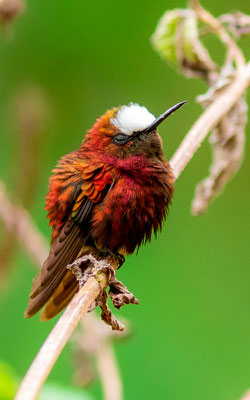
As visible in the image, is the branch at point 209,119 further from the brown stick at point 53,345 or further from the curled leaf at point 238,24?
the brown stick at point 53,345

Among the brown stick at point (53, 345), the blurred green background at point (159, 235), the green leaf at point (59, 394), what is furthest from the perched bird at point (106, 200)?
the brown stick at point (53, 345)

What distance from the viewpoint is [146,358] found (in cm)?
373

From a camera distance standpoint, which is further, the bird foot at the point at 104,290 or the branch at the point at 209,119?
the branch at the point at 209,119

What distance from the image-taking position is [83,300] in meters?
1.69

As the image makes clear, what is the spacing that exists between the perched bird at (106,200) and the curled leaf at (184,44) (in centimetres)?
36

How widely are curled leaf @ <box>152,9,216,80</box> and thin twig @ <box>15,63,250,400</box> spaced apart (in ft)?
0.67

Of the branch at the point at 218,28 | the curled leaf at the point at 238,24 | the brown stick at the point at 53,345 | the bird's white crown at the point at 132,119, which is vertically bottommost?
the brown stick at the point at 53,345

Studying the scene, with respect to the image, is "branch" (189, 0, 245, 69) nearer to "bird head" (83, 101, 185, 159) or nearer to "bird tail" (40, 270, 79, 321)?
"bird head" (83, 101, 185, 159)

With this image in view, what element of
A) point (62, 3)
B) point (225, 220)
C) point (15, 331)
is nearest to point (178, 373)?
point (15, 331)

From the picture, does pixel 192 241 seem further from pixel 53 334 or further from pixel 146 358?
A: pixel 53 334

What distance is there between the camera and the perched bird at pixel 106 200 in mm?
2381

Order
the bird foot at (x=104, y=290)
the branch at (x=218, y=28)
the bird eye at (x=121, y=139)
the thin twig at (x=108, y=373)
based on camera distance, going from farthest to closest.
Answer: the branch at (x=218, y=28)
the bird eye at (x=121, y=139)
the thin twig at (x=108, y=373)
the bird foot at (x=104, y=290)

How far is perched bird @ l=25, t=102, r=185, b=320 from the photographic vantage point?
2.38m

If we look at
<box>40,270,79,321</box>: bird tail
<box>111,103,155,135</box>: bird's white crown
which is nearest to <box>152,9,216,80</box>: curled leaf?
<box>111,103,155,135</box>: bird's white crown
